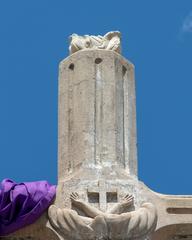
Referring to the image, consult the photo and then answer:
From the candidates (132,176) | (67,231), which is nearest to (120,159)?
(132,176)

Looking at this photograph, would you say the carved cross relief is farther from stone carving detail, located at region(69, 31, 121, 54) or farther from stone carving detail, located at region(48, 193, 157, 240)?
stone carving detail, located at region(69, 31, 121, 54)

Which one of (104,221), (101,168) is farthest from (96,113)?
(104,221)

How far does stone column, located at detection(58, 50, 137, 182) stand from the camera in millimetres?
13961

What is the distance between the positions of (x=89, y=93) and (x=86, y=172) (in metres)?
1.06

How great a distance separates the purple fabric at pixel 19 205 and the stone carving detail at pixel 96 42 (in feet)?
7.11

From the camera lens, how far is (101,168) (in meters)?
13.8

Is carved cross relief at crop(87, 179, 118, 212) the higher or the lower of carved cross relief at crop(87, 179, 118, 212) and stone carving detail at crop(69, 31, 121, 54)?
the lower

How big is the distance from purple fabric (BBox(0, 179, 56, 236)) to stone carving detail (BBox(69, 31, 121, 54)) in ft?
7.11

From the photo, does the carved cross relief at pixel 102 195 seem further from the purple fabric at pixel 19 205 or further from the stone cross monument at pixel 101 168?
the purple fabric at pixel 19 205

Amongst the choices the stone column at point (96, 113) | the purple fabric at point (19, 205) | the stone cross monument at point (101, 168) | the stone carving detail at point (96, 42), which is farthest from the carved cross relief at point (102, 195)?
the stone carving detail at point (96, 42)

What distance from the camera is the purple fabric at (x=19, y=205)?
13.6 m

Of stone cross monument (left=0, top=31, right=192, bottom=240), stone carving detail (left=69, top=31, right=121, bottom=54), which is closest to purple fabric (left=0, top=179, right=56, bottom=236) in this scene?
stone cross monument (left=0, top=31, right=192, bottom=240)

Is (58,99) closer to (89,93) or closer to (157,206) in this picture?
(89,93)

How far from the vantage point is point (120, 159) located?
14016 millimetres
